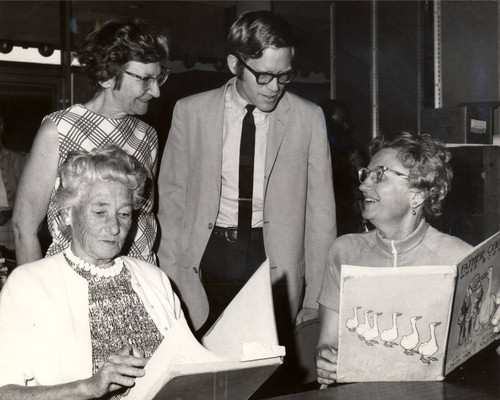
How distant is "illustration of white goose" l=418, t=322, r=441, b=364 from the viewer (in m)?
1.41

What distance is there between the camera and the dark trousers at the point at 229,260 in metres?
2.43

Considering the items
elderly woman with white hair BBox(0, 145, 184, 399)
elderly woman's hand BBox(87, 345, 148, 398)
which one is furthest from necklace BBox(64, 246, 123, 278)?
elderly woman's hand BBox(87, 345, 148, 398)

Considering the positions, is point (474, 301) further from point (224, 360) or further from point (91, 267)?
point (91, 267)

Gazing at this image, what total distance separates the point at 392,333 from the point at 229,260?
1107mm

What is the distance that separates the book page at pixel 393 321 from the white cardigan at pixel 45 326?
585 millimetres

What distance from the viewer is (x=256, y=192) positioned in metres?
2.43

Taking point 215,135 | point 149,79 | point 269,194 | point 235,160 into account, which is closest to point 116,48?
point 149,79

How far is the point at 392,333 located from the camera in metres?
1.41

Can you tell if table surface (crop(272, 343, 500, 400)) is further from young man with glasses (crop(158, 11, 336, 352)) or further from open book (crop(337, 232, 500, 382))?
young man with glasses (crop(158, 11, 336, 352))

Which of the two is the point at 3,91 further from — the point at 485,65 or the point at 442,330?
the point at 442,330

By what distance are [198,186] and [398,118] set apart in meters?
2.40

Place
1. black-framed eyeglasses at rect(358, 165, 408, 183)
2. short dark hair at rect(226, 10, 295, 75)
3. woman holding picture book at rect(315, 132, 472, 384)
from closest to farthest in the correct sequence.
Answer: woman holding picture book at rect(315, 132, 472, 384), black-framed eyeglasses at rect(358, 165, 408, 183), short dark hair at rect(226, 10, 295, 75)

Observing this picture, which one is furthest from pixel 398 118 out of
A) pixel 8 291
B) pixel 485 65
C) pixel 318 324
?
pixel 8 291

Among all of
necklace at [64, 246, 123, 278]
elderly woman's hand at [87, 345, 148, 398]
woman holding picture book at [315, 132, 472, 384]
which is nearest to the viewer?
elderly woman's hand at [87, 345, 148, 398]
